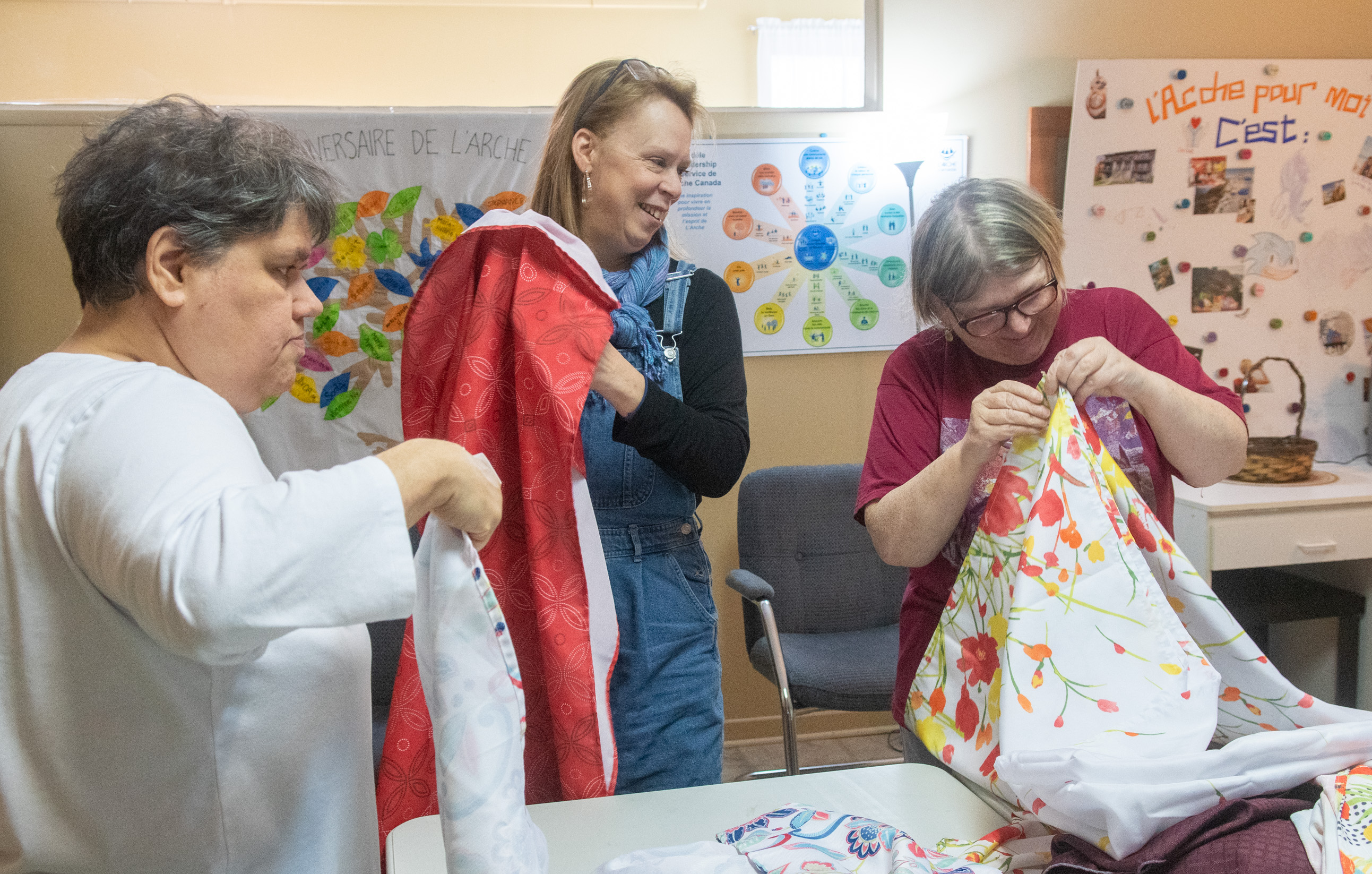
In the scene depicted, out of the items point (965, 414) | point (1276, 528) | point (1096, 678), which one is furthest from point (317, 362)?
point (1276, 528)

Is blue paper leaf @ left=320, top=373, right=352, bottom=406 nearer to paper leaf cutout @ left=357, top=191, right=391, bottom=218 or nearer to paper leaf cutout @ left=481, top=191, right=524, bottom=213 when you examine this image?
paper leaf cutout @ left=357, top=191, right=391, bottom=218

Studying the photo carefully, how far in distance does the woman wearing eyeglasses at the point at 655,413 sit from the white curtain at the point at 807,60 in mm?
1723

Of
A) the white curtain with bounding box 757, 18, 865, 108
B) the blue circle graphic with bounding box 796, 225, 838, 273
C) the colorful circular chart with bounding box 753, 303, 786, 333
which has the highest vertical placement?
the white curtain with bounding box 757, 18, 865, 108

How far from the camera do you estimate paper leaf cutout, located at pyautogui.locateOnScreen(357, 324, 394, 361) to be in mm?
2859

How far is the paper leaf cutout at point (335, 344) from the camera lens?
284 cm

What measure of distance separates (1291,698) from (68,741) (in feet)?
4.08

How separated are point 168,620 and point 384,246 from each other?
2352 mm

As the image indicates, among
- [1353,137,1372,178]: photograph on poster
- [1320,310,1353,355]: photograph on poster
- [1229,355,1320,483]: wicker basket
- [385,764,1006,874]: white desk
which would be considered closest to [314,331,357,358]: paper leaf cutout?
[385,764,1006,874]: white desk

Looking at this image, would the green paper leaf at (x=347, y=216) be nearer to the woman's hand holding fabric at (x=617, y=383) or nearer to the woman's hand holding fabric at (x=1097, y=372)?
the woman's hand holding fabric at (x=617, y=383)

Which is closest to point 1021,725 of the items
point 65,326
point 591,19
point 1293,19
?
point 591,19

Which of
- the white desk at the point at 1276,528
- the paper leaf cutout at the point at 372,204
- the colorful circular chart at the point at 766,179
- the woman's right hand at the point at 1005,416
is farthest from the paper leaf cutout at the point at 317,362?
the white desk at the point at 1276,528

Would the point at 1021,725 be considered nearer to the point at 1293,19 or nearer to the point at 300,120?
the point at 300,120

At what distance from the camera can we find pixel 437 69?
9.50ft

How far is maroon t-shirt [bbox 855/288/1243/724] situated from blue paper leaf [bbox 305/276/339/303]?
1905 mm
